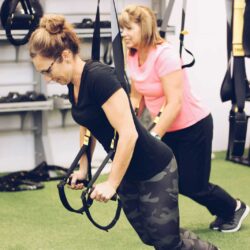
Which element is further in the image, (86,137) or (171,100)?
(171,100)

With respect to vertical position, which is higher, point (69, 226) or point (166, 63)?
point (166, 63)

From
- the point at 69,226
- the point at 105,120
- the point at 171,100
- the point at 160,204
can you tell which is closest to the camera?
the point at 105,120

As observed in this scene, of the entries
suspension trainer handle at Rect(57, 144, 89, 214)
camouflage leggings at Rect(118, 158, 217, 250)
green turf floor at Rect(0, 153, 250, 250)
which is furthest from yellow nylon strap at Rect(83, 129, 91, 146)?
green turf floor at Rect(0, 153, 250, 250)

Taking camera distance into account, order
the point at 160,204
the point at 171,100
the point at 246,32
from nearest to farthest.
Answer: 1. the point at 246,32
2. the point at 160,204
3. the point at 171,100

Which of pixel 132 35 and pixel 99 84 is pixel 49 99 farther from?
pixel 99 84

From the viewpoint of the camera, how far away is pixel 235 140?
2.30 meters

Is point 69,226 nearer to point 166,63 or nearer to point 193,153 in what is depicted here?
point 193,153

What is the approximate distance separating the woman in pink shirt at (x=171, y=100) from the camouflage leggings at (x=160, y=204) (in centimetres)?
60

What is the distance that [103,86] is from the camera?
8.08 feet

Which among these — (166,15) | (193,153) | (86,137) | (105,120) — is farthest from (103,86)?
(193,153)

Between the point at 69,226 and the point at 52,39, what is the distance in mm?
2165

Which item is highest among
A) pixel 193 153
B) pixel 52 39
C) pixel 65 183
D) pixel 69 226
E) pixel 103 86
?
pixel 52 39

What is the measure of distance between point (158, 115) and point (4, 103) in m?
2.62

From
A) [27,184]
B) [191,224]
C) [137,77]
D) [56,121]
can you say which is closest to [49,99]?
[56,121]
